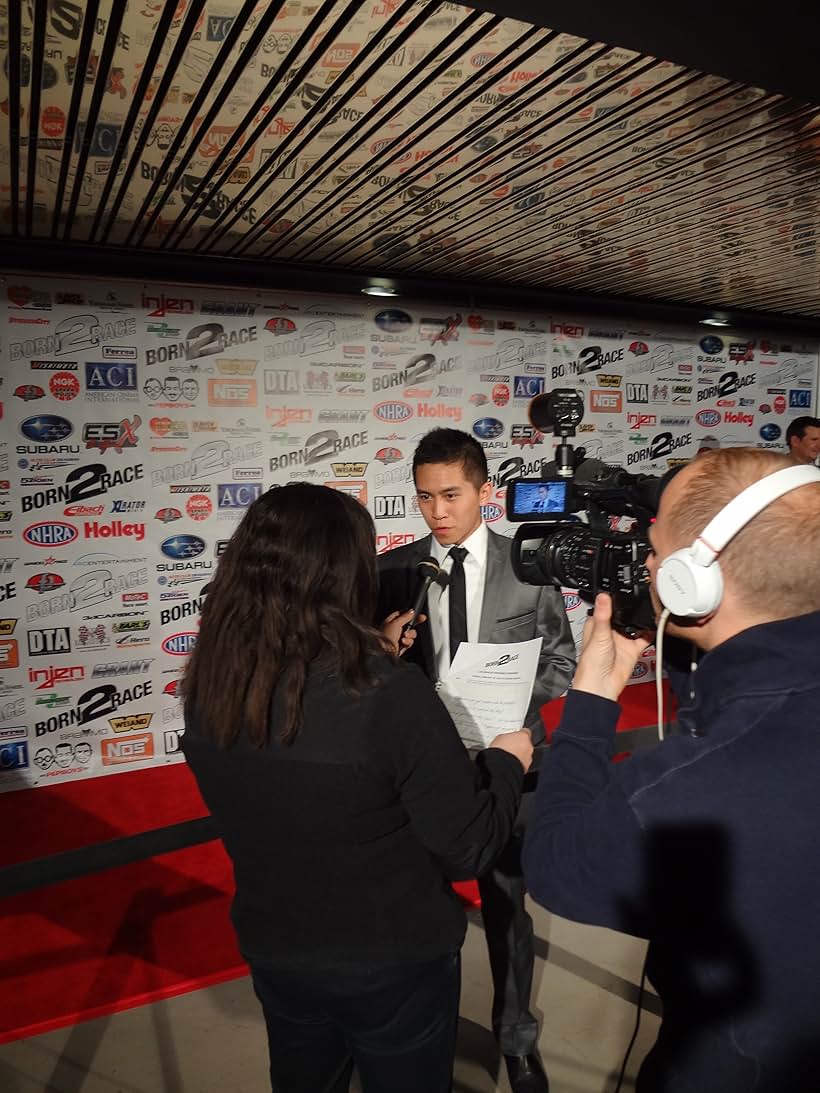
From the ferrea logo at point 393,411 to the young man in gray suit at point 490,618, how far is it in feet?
7.34

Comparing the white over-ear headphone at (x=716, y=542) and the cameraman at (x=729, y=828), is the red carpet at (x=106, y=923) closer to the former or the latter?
the cameraman at (x=729, y=828)

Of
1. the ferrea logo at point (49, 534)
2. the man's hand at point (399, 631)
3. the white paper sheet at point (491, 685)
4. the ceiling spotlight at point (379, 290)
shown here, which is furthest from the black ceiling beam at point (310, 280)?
the white paper sheet at point (491, 685)

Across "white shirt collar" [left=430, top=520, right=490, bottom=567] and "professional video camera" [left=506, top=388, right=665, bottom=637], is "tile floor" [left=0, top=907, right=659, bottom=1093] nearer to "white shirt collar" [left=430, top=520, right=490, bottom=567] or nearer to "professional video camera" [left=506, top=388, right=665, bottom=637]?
"white shirt collar" [left=430, top=520, right=490, bottom=567]

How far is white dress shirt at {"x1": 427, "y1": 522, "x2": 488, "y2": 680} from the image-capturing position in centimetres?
213

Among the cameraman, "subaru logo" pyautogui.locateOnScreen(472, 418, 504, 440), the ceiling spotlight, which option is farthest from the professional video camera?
"subaru logo" pyautogui.locateOnScreen(472, 418, 504, 440)

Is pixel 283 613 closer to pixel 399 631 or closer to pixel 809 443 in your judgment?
pixel 399 631

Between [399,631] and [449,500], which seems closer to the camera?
[399,631]

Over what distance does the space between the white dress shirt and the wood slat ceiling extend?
1367 mm

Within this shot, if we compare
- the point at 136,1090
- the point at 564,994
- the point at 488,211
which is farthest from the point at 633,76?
the point at 136,1090

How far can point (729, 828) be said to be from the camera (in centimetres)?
83

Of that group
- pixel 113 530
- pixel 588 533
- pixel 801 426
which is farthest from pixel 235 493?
pixel 801 426

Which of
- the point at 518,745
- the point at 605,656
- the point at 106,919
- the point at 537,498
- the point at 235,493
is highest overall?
the point at 537,498

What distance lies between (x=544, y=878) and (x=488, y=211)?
3.04 meters

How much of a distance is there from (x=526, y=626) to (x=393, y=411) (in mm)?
2686
